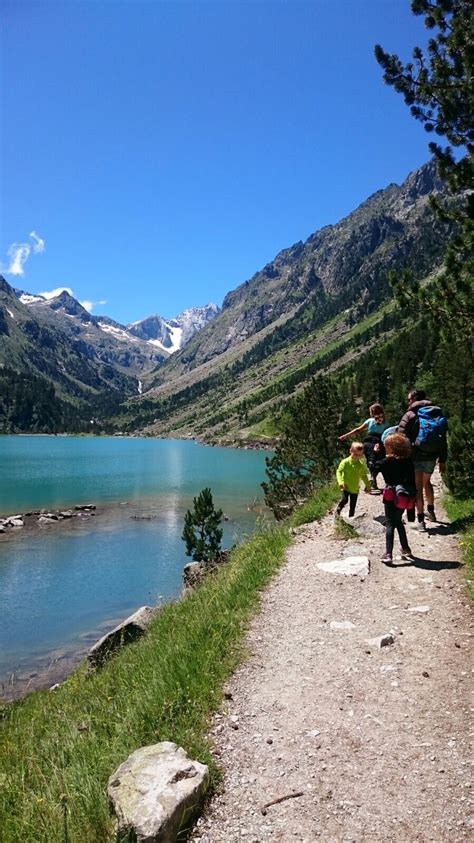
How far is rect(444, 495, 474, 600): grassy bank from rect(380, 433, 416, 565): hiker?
1.23 m

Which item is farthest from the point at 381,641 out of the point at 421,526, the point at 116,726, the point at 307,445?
the point at 307,445

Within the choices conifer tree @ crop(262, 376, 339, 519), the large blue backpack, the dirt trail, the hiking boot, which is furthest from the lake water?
conifer tree @ crop(262, 376, 339, 519)

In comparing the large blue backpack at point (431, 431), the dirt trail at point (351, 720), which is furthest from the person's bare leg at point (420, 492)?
the dirt trail at point (351, 720)

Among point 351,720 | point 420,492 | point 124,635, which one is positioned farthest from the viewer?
point 124,635

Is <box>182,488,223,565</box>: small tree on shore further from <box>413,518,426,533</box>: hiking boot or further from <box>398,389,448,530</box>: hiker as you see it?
<box>398,389,448,530</box>: hiker

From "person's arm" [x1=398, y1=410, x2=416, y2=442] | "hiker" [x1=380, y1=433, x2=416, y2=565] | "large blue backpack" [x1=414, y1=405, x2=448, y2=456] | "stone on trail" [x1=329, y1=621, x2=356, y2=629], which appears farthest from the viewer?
"person's arm" [x1=398, y1=410, x2=416, y2=442]

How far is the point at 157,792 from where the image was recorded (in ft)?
14.8

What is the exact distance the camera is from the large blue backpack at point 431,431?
12.6 m

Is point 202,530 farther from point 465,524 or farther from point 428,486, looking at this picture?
point 465,524

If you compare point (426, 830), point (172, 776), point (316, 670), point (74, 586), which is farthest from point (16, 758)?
point (74, 586)

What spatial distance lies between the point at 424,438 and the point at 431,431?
25 centimetres

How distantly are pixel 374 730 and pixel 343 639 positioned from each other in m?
2.25

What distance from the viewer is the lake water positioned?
2719 centimetres

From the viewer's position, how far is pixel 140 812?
4.33 m
